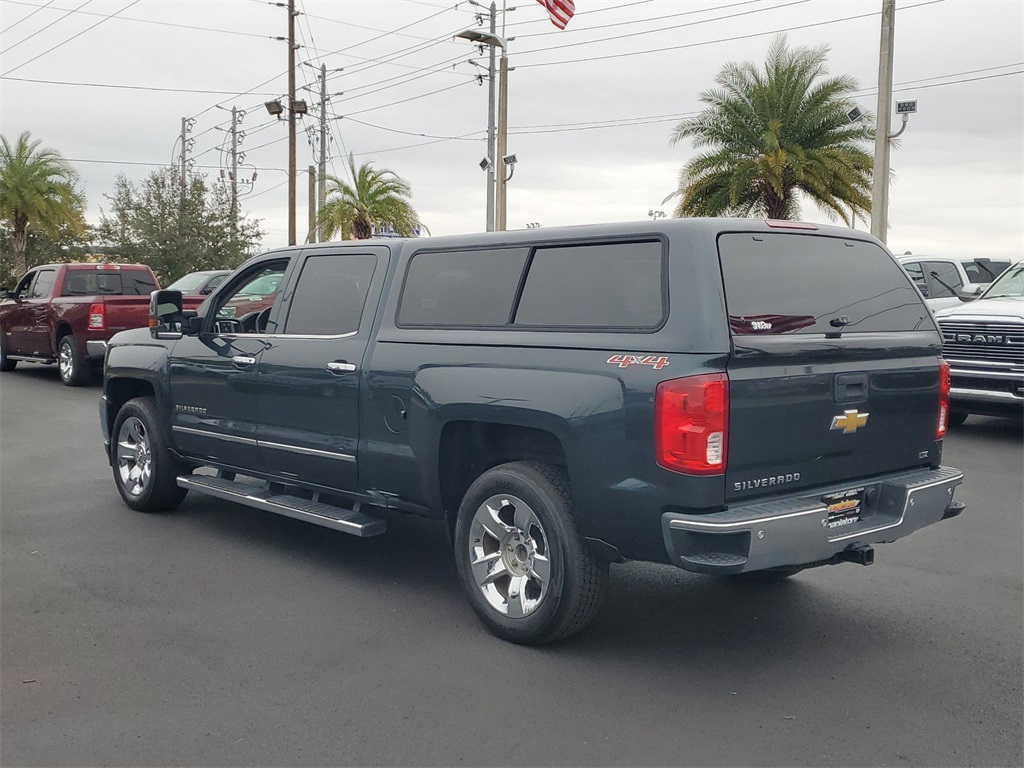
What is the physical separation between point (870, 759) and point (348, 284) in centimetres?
384

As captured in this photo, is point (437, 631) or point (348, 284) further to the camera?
point (348, 284)

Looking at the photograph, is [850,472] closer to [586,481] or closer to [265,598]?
[586,481]

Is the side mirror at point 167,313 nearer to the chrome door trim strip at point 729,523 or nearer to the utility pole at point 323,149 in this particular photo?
the chrome door trim strip at point 729,523

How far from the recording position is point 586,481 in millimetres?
4566

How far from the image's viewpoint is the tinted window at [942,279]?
1562 cm

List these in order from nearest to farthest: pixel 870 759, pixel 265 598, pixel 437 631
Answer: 1. pixel 870 759
2. pixel 437 631
3. pixel 265 598

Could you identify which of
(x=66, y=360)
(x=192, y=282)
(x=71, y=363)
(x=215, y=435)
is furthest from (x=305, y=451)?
(x=192, y=282)

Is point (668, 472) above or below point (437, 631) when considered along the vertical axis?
above

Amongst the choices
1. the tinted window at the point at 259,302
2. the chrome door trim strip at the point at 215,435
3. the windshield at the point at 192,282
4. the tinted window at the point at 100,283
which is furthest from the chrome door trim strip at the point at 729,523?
the windshield at the point at 192,282

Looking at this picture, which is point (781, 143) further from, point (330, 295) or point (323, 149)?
point (323, 149)

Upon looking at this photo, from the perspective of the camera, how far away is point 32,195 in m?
39.6

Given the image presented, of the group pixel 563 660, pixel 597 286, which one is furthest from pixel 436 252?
pixel 563 660

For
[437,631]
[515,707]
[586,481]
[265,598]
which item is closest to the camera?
[515,707]

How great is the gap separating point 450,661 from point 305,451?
191cm
